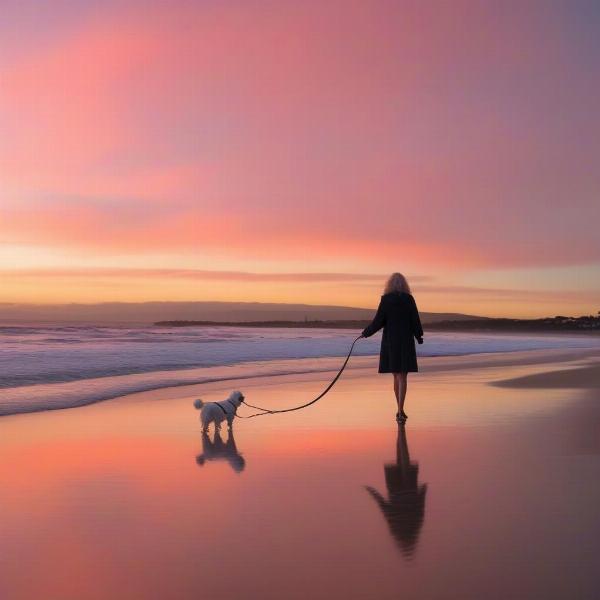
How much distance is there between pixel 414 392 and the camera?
13.3 metres

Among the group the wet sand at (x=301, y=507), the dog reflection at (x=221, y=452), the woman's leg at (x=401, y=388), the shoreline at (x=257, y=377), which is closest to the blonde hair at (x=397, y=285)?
the woman's leg at (x=401, y=388)

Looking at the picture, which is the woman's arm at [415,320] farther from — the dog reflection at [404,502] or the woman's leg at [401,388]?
the dog reflection at [404,502]

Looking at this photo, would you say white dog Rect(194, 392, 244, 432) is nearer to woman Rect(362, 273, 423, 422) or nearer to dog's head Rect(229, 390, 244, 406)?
dog's head Rect(229, 390, 244, 406)

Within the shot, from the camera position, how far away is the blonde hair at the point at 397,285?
10.5 meters

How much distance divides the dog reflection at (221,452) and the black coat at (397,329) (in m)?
2.67

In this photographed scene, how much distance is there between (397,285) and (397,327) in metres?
0.59

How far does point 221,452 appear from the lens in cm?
741

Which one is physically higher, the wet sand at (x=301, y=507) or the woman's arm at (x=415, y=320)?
the woman's arm at (x=415, y=320)

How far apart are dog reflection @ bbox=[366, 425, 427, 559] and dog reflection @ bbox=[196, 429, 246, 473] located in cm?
129

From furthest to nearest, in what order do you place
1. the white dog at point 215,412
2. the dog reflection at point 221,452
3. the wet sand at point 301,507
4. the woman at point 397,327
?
1. the woman at point 397,327
2. the white dog at point 215,412
3. the dog reflection at point 221,452
4. the wet sand at point 301,507

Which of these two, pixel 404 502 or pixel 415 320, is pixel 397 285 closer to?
pixel 415 320

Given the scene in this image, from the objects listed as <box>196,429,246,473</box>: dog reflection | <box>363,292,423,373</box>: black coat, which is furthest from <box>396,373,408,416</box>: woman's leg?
<box>196,429,246,473</box>: dog reflection

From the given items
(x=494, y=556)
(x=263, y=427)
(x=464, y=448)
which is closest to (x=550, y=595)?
(x=494, y=556)

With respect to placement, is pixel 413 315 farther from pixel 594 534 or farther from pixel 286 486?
pixel 594 534
